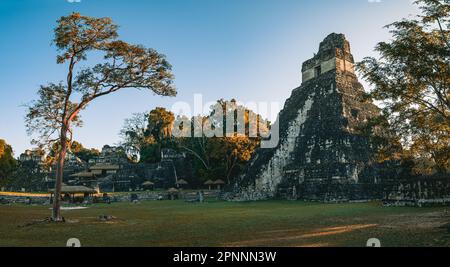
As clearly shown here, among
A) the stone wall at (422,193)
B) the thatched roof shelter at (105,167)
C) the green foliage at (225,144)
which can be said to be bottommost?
the stone wall at (422,193)

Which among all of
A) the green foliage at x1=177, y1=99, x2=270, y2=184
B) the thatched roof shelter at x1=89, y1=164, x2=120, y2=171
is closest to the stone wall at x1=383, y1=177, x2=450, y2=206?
the green foliage at x1=177, y1=99, x2=270, y2=184

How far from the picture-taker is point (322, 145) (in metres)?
22.5

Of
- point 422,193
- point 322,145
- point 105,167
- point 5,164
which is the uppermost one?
point 322,145

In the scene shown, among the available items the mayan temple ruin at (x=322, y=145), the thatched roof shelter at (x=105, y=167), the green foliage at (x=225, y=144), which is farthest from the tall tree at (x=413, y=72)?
the thatched roof shelter at (x=105, y=167)

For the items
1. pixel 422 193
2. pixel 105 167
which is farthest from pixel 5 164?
pixel 422 193

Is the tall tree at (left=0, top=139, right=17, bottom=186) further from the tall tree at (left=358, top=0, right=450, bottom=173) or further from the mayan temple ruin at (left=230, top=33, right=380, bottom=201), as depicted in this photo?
the tall tree at (left=358, top=0, right=450, bottom=173)

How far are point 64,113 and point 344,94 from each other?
18483mm

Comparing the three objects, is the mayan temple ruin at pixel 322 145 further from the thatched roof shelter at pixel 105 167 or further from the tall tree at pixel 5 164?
the tall tree at pixel 5 164

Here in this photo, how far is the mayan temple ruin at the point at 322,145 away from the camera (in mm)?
20594

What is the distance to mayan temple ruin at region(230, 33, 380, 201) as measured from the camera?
20594 mm

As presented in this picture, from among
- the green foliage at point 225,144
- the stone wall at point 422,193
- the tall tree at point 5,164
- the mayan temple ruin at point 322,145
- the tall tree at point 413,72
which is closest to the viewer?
the tall tree at point 413,72

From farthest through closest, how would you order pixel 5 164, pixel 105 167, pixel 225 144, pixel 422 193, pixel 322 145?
pixel 105 167
pixel 5 164
pixel 225 144
pixel 322 145
pixel 422 193

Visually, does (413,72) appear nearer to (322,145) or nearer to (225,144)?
(322,145)

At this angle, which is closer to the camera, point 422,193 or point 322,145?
point 422,193
